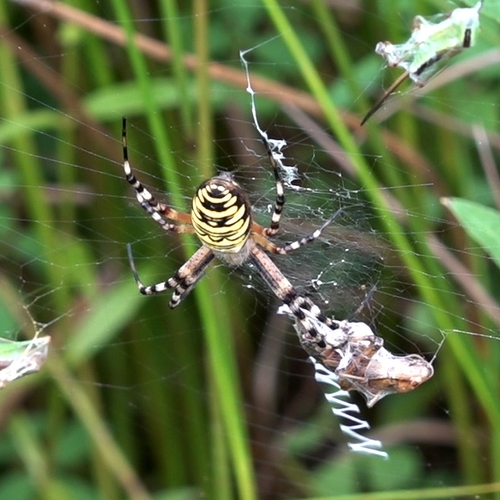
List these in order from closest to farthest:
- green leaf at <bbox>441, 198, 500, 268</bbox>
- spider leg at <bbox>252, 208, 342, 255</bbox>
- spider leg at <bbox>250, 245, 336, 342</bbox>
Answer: green leaf at <bbox>441, 198, 500, 268</bbox> < spider leg at <bbox>252, 208, 342, 255</bbox> < spider leg at <bbox>250, 245, 336, 342</bbox>

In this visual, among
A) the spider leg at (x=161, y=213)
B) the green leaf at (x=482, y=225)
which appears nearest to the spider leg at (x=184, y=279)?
the spider leg at (x=161, y=213)

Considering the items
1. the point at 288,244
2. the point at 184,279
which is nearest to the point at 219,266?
the point at 184,279

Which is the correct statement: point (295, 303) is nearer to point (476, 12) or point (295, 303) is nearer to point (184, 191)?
point (184, 191)

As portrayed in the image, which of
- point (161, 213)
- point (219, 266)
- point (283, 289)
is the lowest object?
point (283, 289)

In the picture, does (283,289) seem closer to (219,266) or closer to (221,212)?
(219,266)


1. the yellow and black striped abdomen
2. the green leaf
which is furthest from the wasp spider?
the green leaf

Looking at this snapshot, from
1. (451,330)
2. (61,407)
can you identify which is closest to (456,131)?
(451,330)

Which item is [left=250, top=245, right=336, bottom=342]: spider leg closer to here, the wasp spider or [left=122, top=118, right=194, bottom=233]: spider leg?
the wasp spider
